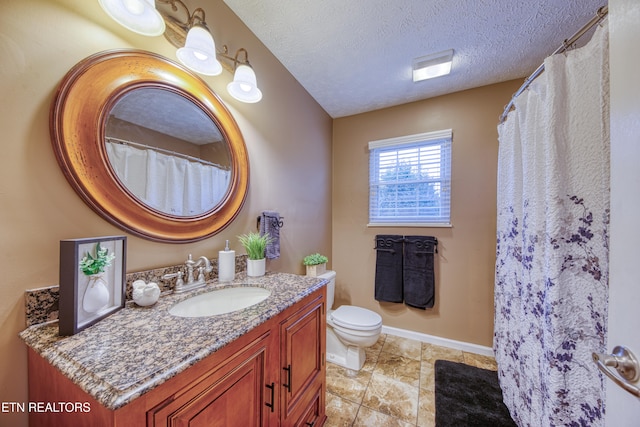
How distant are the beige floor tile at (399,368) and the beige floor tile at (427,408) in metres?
0.10

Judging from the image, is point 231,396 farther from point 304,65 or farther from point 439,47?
point 439,47

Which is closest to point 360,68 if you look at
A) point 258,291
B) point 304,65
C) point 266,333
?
point 304,65

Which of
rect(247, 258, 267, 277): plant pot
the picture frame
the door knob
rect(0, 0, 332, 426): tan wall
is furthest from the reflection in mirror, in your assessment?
the door knob

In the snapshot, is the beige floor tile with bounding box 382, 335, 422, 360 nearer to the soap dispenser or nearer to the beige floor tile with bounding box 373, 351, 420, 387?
the beige floor tile with bounding box 373, 351, 420, 387

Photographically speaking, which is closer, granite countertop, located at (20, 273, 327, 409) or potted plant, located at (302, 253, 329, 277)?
granite countertop, located at (20, 273, 327, 409)

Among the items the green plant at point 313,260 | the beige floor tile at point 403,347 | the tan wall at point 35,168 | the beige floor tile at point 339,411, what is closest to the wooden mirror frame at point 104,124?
the tan wall at point 35,168

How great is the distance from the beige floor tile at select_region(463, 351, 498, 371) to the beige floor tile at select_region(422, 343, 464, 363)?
48mm

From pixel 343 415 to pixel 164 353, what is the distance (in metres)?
1.37

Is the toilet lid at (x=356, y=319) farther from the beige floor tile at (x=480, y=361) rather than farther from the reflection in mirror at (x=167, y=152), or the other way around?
the reflection in mirror at (x=167, y=152)

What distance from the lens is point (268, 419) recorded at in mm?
830

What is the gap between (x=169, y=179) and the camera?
1072 mm

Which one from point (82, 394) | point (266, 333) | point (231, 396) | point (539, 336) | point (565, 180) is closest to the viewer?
point (82, 394)

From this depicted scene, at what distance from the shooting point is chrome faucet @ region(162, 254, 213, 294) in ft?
3.38

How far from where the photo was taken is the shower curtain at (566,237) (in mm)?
864
